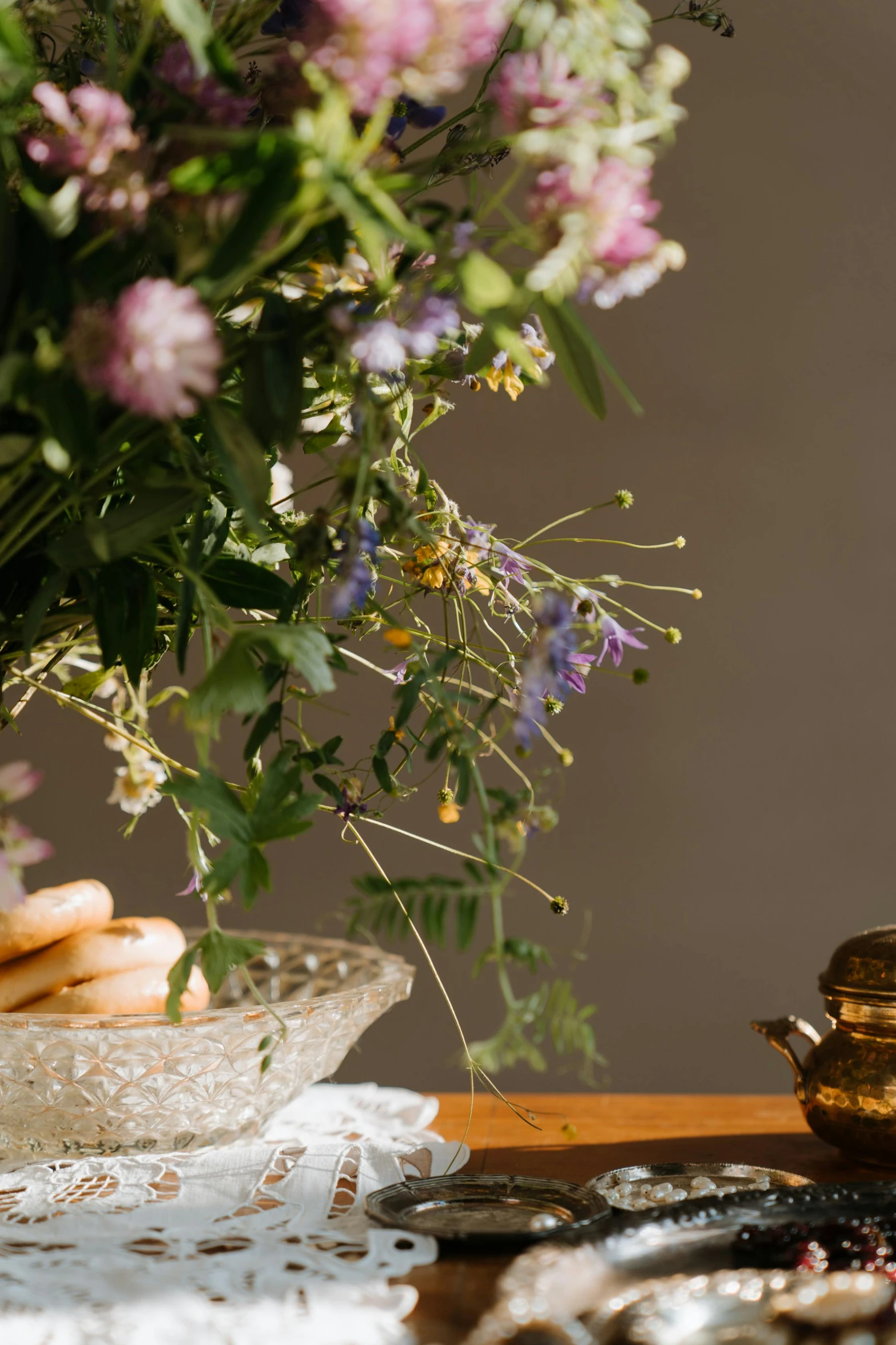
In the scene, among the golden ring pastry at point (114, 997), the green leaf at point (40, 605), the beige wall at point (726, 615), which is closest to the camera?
the green leaf at point (40, 605)

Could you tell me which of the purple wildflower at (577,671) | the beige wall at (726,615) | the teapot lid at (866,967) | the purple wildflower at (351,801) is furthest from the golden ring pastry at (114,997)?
the beige wall at (726,615)

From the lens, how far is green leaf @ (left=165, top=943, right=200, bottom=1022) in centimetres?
34

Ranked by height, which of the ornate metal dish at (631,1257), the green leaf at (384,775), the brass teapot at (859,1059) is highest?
the green leaf at (384,775)

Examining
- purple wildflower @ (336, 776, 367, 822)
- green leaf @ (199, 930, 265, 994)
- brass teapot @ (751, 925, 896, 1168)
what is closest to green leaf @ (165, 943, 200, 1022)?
green leaf @ (199, 930, 265, 994)

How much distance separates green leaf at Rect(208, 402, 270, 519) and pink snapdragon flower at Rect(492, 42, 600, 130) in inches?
4.5

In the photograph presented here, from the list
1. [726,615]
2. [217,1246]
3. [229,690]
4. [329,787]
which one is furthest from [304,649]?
[726,615]

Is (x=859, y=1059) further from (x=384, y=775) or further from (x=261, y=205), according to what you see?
(x=261, y=205)

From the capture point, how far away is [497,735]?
1.09 feet

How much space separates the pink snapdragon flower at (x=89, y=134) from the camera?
0.28 m

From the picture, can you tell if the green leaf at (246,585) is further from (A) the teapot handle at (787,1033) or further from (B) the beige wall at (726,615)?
(B) the beige wall at (726,615)

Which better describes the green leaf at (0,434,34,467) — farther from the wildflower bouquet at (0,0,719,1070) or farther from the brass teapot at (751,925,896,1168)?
the brass teapot at (751,925,896,1168)

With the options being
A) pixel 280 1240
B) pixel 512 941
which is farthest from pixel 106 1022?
pixel 512 941

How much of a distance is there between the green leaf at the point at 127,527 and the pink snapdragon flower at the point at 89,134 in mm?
93

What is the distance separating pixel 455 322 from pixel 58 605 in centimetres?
20
